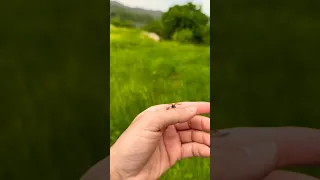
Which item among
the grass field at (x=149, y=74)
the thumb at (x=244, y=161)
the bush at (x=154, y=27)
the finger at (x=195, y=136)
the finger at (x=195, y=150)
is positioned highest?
the bush at (x=154, y=27)

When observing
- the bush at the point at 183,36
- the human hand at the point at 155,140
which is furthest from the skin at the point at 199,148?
the bush at the point at 183,36

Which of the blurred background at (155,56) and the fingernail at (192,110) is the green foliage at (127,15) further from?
the fingernail at (192,110)

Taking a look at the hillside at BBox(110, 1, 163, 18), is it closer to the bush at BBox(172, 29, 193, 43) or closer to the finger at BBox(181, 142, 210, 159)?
the bush at BBox(172, 29, 193, 43)

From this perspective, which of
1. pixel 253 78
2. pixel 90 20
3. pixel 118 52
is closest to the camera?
pixel 118 52

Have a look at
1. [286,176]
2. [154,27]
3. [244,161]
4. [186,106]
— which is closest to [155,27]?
[154,27]

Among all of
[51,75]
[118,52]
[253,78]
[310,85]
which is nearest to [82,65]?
[51,75]

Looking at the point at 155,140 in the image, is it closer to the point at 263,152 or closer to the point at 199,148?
the point at 199,148

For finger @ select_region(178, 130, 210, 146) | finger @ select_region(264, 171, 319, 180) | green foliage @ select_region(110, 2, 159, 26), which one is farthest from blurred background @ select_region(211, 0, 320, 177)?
green foliage @ select_region(110, 2, 159, 26)

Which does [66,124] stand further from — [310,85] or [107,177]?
[310,85]
